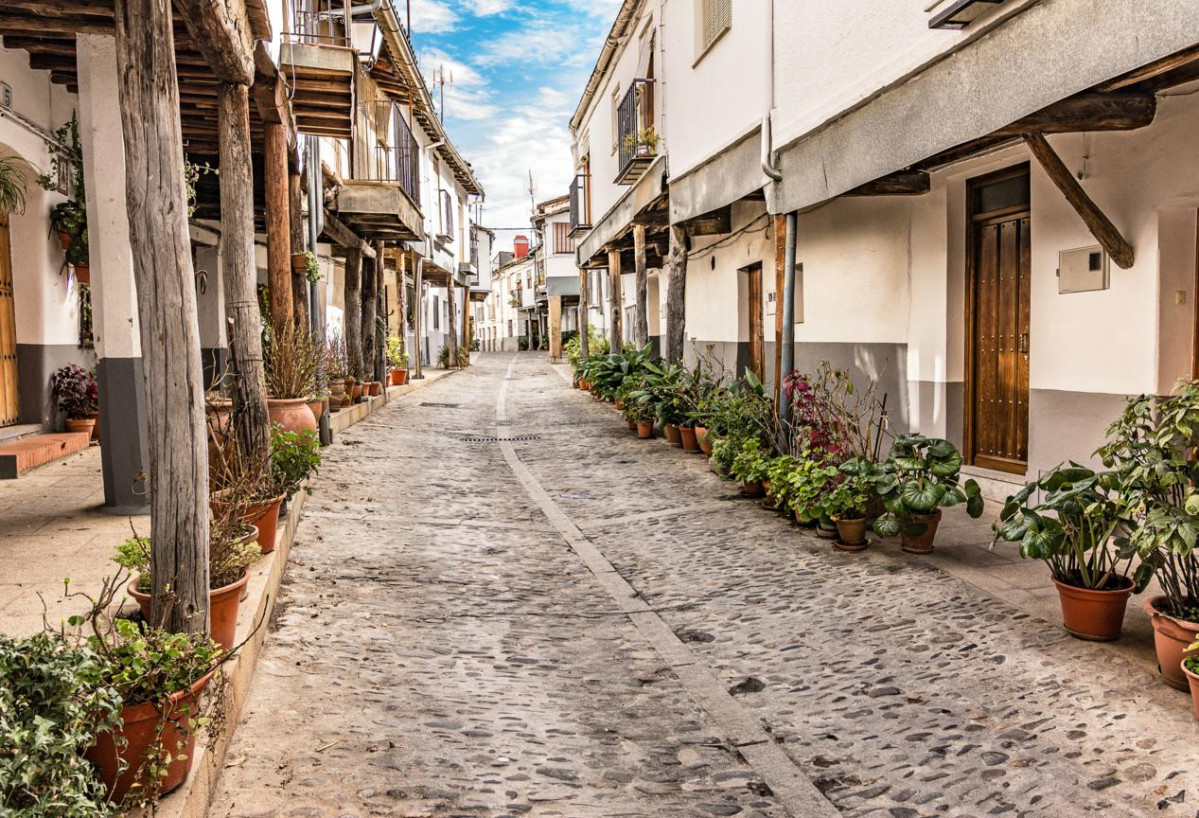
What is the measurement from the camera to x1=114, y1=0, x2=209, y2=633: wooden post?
3133 millimetres

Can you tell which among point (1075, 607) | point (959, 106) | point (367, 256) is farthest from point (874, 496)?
point (367, 256)

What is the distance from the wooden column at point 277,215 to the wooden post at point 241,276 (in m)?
1.80

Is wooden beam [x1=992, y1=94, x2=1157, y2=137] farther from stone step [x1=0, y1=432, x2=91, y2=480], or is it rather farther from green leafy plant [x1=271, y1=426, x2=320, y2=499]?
stone step [x1=0, y1=432, x2=91, y2=480]

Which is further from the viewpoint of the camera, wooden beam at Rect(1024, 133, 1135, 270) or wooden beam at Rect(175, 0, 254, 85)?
wooden beam at Rect(1024, 133, 1135, 270)

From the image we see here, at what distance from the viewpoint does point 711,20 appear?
35.4ft

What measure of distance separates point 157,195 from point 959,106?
4.25m

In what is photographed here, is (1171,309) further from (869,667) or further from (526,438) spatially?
(526,438)

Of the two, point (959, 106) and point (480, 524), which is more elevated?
point (959, 106)

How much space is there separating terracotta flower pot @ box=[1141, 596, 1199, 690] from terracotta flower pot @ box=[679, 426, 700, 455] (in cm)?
674

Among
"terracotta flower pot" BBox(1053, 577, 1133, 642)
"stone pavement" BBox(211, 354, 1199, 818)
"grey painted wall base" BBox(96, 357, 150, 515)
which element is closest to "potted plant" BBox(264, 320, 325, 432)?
"stone pavement" BBox(211, 354, 1199, 818)

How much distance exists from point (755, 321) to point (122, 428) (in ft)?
29.7

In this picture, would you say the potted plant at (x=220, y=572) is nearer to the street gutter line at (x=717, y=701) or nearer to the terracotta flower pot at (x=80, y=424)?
the street gutter line at (x=717, y=701)

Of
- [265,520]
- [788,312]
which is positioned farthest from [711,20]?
[265,520]

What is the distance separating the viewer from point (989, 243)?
24.9 feet
